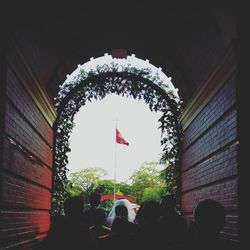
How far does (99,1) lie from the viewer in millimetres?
7504

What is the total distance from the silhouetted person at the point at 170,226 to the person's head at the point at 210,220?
0.96m

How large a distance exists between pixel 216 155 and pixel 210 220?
11.2 ft

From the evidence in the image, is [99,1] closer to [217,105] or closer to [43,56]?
[43,56]

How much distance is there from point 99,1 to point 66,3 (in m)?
0.51

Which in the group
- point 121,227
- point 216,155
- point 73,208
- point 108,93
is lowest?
point 121,227

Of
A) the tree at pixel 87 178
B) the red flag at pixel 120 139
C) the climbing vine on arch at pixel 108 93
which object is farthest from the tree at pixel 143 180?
the climbing vine on arch at pixel 108 93

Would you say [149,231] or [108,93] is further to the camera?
[108,93]

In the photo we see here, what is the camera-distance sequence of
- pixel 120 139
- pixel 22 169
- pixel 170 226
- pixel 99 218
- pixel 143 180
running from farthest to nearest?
1. pixel 143 180
2. pixel 120 139
3. pixel 22 169
4. pixel 99 218
5. pixel 170 226

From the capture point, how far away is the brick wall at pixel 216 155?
5.29m

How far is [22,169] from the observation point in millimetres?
6398

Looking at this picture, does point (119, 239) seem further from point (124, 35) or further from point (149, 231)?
point (124, 35)

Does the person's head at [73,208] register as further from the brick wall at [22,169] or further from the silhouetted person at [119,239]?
the brick wall at [22,169]

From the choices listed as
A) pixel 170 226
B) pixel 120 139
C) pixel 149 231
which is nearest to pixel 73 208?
pixel 149 231

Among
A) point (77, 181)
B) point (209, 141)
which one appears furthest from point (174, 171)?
point (77, 181)
